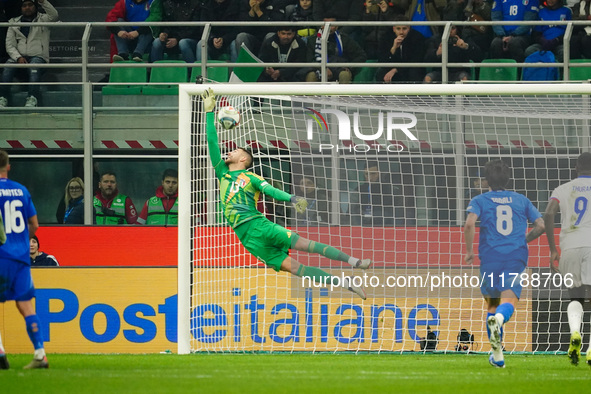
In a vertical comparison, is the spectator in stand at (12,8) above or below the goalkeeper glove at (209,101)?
above

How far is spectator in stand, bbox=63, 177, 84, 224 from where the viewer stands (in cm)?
1292

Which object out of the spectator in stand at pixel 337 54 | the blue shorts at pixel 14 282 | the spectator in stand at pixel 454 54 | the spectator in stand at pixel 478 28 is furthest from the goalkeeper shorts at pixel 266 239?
the spectator in stand at pixel 478 28

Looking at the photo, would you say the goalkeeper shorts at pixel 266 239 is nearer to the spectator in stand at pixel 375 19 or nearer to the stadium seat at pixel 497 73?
the spectator in stand at pixel 375 19

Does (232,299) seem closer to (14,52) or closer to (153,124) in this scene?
(153,124)

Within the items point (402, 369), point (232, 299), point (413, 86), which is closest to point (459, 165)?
point (413, 86)

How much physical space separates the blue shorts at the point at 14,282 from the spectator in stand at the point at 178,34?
6.78 meters

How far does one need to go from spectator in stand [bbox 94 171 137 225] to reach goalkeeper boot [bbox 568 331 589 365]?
6.13 m

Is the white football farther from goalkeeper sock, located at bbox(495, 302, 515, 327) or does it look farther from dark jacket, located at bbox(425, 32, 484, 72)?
dark jacket, located at bbox(425, 32, 484, 72)

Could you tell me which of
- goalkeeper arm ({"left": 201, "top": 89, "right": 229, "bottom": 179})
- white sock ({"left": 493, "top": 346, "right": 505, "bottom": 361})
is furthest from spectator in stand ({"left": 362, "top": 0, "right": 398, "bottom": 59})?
white sock ({"left": 493, "top": 346, "right": 505, "bottom": 361})

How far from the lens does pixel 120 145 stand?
13.1 metres

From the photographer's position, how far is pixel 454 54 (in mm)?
13617

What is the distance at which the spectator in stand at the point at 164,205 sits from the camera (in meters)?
12.9

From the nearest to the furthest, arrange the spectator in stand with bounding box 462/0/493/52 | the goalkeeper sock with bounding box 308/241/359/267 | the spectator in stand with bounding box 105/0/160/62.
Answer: the goalkeeper sock with bounding box 308/241/359/267, the spectator in stand with bounding box 462/0/493/52, the spectator in stand with bounding box 105/0/160/62

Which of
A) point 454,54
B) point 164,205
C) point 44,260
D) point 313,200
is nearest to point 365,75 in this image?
point 454,54
